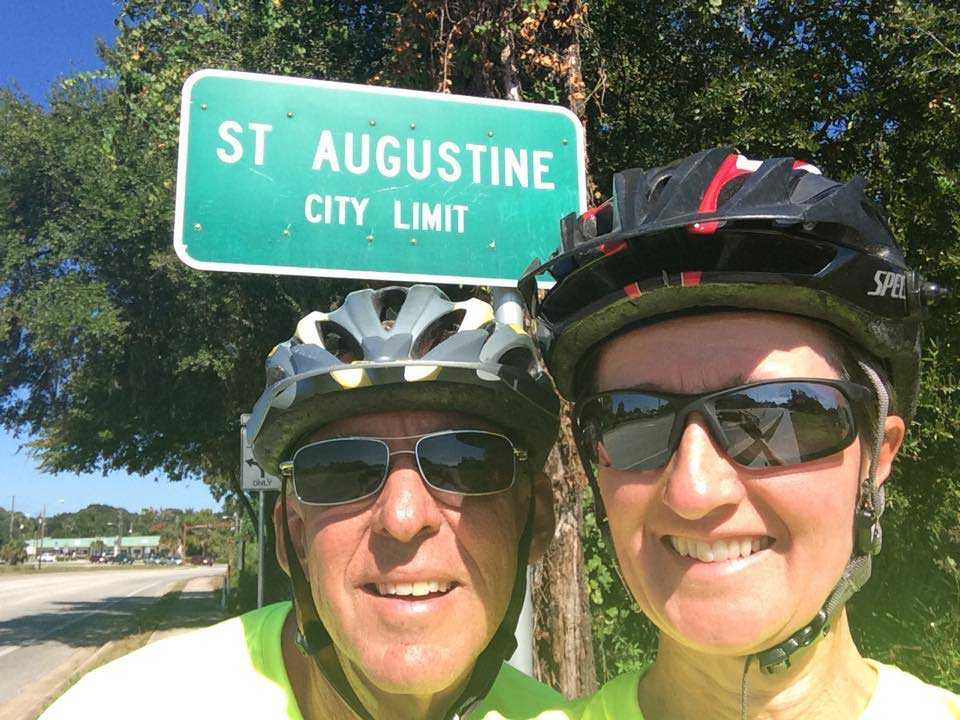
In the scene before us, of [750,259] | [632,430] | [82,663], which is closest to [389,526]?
[632,430]

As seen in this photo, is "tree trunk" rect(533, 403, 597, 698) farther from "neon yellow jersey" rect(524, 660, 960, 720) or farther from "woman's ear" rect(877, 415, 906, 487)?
"woman's ear" rect(877, 415, 906, 487)

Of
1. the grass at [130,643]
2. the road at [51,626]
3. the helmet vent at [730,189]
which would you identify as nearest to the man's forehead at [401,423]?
the helmet vent at [730,189]

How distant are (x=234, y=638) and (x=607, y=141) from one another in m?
5.71

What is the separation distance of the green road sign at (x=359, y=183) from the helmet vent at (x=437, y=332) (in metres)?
0.47

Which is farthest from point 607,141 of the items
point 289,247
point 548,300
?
point 548,300

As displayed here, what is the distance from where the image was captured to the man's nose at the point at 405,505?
1.71 meters

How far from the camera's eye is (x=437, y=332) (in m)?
2.03

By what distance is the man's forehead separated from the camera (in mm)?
1865

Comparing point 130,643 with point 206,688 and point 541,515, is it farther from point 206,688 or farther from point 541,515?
point 541,515

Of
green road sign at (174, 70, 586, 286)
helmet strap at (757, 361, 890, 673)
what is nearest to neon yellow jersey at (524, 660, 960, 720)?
helmet strap at (757, 361, 890, 673)

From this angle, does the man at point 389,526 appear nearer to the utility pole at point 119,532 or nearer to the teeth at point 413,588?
the teeth at point 413,588

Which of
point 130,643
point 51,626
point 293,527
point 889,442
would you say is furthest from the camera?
point 51,626

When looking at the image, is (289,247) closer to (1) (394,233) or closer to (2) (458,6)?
(1) (394,233)

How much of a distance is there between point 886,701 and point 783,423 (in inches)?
22.0
